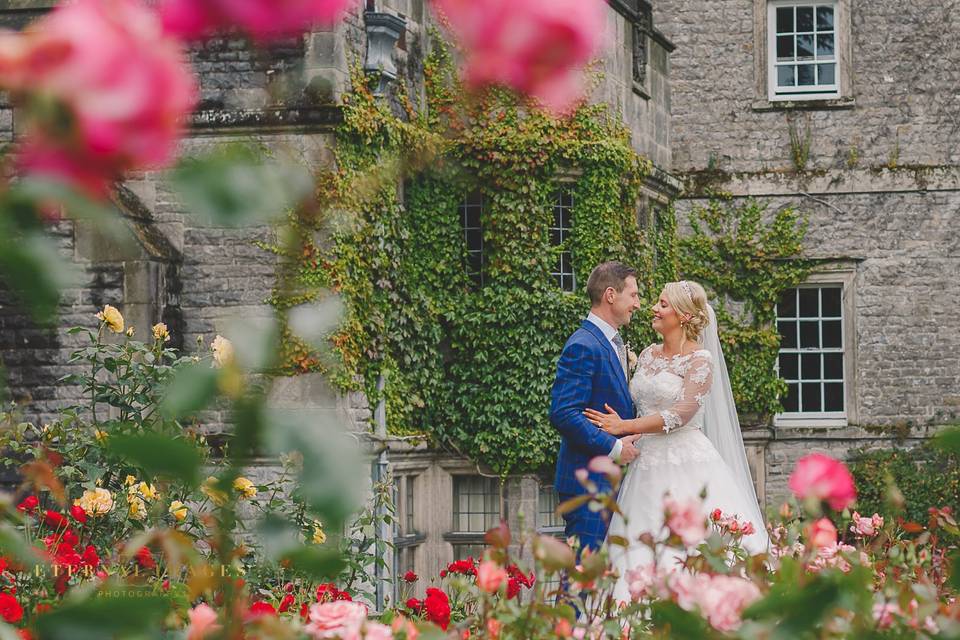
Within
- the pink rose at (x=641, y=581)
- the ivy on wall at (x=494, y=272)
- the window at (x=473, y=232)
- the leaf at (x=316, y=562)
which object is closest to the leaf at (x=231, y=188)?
the leaf at (x=316, y=562)

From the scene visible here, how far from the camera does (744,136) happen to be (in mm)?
16703

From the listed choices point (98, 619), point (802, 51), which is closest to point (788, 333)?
point (802, 51)

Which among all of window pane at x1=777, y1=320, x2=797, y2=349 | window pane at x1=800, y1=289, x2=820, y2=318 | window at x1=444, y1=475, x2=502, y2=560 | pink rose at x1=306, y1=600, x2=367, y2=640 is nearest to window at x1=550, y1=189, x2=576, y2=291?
window at x1=444, y1=475, x2=502, y2=560

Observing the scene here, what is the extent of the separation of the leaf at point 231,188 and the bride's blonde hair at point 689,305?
237 inches

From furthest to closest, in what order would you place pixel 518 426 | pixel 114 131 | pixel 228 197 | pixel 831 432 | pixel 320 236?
1. pixel 831 432
2. pixel 518 426
3. pixel 320 236
4. pixel 228 197
5. pixel 114 131

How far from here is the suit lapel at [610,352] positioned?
6773mm

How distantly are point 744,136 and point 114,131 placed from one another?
53.4 feet

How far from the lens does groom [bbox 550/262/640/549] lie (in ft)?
21.5

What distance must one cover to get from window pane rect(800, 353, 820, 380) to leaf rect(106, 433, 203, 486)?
16.0 meters

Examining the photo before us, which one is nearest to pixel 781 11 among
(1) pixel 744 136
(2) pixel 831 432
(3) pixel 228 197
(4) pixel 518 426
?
(1) pixel 744 136

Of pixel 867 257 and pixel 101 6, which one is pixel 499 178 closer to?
pixel 867 257

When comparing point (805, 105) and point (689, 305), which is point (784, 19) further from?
point (689, 305)

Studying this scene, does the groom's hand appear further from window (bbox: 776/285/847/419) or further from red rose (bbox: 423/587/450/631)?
window (bbox: 776/285/847/419)

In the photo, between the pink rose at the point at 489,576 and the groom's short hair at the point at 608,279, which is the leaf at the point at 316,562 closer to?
the pink rose at the point at 489,576
